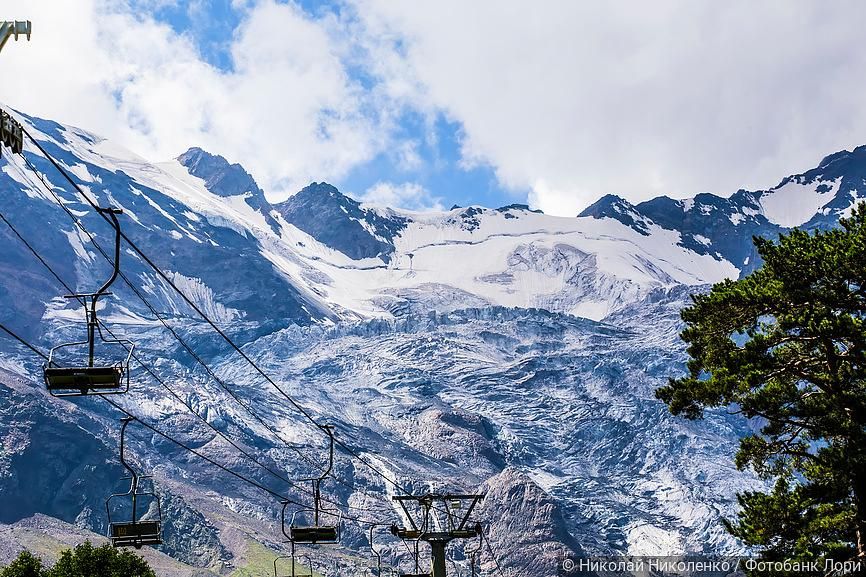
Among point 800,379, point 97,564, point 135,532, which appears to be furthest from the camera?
point 97,564

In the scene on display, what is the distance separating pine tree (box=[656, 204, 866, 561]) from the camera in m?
35.2

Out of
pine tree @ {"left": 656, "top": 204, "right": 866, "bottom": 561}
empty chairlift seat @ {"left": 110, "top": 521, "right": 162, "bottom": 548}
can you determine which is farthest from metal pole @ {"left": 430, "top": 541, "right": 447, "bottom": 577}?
pine tree @ {"left": 656, "top": 204, "right": 866, "bottom": 561}

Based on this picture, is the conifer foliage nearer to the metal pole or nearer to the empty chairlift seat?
the metal pole

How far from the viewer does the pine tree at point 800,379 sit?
35.2 meters

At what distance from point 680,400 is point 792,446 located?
4.46 metres

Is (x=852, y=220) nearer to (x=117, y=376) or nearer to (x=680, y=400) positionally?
(x=680, y=400)

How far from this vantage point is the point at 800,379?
124ft

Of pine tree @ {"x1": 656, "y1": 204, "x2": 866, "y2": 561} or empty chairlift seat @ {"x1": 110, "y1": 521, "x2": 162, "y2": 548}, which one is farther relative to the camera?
empty chairlift seat @ {"x1": 110, "y1": 521, "x2": 162, "y2": 548}

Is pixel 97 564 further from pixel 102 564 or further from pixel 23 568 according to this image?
pixel 23 568

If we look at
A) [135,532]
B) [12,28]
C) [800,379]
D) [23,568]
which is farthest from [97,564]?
[12,28]

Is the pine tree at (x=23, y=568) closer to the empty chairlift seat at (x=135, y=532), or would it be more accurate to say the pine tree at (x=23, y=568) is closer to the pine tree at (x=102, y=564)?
the pine tree at (x=102, y=564)

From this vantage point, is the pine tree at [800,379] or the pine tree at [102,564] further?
the pine tree at [102,564]

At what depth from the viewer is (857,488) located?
35.5 meters

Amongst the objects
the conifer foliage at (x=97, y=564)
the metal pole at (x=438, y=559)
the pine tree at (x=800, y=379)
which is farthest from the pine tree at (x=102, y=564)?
the pine tree at (x=800, y=379)
